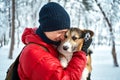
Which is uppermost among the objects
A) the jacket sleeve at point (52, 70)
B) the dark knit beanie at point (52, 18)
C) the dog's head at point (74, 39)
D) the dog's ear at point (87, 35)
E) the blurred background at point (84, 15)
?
the dark knit beanie at point (52, 18)

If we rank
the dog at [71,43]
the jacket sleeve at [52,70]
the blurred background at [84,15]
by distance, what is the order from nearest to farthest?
1. the jacket sleeve at [52,70]
2. the dog at [71,43]
3. the blurred background at [84,15]

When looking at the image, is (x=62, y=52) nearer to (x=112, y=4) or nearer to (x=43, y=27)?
(x=43, y=27)

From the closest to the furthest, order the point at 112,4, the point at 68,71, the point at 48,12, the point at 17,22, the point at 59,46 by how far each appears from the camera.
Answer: the point at 68,71 < the point at 48,12 < the point at 59,46 < the point at 112,4 < the point at 17,22

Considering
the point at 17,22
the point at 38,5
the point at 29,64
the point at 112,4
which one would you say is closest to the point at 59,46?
the point at 29,64

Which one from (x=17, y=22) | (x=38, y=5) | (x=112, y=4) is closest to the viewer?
(x=112, y=4)

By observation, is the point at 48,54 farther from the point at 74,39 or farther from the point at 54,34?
the point at 74,39

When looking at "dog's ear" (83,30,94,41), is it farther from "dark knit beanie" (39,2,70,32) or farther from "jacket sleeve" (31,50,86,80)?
"jacket sleeve" (31,50,86,80)

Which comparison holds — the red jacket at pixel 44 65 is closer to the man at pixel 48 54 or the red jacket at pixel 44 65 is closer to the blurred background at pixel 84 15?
the man at pixel 48 54

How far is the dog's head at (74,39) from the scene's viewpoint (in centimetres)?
302

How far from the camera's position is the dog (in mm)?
2990

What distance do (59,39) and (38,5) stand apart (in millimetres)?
27292

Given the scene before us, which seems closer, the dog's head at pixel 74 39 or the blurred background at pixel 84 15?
the dog's head at pixel 74 39

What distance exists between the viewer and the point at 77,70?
8.83ft

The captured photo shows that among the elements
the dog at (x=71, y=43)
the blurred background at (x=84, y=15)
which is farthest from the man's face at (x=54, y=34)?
the blurred background at (x=84, y=15)
